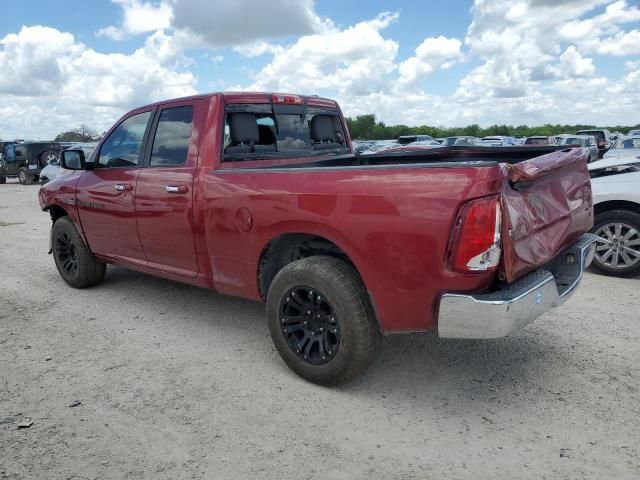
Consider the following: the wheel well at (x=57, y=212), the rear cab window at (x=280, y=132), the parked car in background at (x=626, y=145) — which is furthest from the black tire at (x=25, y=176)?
the parked car in background at (x=626, y=145)

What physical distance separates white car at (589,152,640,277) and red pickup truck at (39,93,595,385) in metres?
2.08

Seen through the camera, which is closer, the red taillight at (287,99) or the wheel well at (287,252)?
the wheel well at (287,252)

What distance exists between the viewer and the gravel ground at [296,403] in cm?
260

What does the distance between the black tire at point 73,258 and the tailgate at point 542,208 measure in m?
4.30

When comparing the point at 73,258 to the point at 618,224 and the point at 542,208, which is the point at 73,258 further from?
the point at 618,224

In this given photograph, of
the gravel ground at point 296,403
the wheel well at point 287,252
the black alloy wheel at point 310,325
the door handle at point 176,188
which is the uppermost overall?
the door handle at point 176,188

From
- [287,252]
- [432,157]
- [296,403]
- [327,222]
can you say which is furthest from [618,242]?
[296,403]

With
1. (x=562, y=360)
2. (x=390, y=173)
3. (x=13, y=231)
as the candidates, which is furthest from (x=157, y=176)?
(x=13, y=231)

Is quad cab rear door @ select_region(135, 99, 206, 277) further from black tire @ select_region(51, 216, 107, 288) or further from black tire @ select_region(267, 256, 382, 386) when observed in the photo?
black tire @ select_region(51, 216, 107, 288)

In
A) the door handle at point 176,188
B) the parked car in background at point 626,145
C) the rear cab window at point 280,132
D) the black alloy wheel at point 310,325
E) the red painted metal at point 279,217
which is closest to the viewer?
the red painted metal at point 279,217

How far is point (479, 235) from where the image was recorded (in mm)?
2602

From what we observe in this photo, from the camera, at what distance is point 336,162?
15.1 feet

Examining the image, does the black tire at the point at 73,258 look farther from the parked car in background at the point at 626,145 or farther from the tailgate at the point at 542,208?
the parked car in background at the point at 626,145

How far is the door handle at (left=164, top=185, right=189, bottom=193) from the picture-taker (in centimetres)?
398
